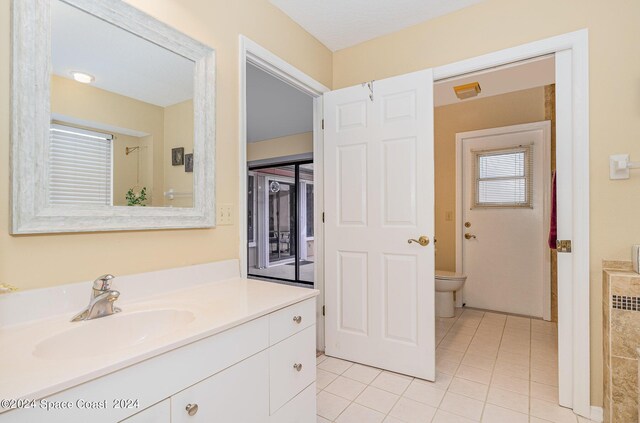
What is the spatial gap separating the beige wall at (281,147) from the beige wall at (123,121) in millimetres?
3454

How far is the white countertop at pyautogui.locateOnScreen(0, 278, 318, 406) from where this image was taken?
0.66 m

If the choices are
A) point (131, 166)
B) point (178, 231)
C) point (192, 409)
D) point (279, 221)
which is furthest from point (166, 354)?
point (279, 221)

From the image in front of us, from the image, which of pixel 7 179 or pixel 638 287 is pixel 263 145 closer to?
pixel 7 179

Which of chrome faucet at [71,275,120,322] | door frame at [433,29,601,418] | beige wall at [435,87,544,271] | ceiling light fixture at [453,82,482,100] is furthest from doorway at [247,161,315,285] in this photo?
chrome faucet at [71,275,120,322]

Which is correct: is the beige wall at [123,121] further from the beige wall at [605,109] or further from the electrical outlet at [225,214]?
the beige wall at [605,109]

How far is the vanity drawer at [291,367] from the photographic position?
3.93 ft

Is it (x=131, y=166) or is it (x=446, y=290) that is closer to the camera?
(x=131, y=166)

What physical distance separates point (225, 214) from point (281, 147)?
3.60 meters

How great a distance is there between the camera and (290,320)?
1287 mm

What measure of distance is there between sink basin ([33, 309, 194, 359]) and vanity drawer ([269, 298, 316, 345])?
1.00 feet

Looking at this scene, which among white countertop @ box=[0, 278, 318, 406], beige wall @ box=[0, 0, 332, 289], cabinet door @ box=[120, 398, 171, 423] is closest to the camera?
white countertop @ box=[0, 278, 318, 406]

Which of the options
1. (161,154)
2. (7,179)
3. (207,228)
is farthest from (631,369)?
(7,179)

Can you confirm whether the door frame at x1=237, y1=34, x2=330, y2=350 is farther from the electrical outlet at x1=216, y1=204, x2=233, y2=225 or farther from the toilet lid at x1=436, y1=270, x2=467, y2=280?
the toilet lid at x1=436, y1=270, x2=467, y2=280

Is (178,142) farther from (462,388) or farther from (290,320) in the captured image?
(462,388)
